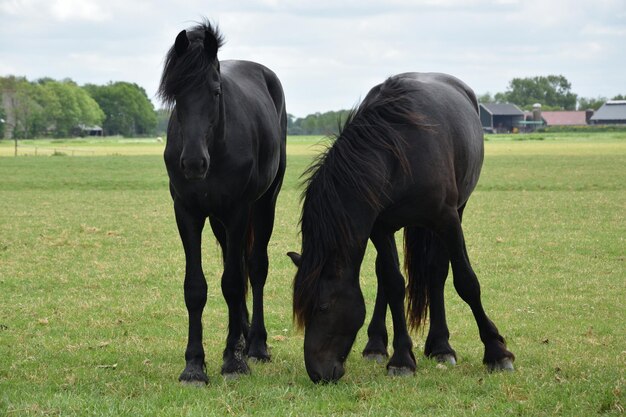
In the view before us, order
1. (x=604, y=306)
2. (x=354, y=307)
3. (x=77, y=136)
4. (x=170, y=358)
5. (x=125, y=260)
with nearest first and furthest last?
(x=354, y=307) → (x=170, y=358) → (x=604, y=306) → (x=125, y=260) → (x=77, y=136)

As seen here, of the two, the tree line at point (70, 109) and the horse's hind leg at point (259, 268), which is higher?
the tree line at point (70, 109)

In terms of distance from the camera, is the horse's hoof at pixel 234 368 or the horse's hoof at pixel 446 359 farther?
the horse's hoof at pixel 446 359

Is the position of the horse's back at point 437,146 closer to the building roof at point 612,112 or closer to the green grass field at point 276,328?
the green grass field at point 276,328

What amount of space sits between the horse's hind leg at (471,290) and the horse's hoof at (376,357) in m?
0.91

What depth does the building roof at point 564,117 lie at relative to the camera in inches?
5748

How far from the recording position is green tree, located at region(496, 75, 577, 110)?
16975cm

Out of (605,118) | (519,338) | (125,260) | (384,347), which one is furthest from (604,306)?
(605,118)

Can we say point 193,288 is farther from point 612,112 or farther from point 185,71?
point 612,112

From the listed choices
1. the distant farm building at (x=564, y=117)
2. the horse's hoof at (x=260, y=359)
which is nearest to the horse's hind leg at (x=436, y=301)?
the horse's hoof at (x=260, y=359)

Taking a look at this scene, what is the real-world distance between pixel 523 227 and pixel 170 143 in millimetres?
12031

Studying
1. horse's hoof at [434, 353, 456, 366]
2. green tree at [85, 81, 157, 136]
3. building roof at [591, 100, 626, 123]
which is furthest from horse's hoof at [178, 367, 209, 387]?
building roof at [591, 100, 626, 123]

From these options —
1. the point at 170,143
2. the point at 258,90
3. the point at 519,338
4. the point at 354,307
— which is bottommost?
the point at 519,338

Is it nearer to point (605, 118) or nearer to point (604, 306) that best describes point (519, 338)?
point (604, 306)

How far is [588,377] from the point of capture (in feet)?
19.6
